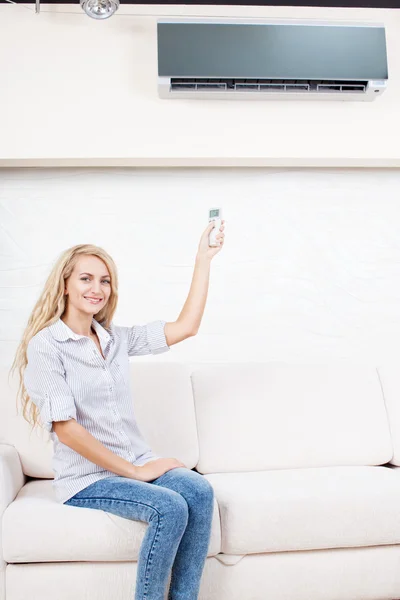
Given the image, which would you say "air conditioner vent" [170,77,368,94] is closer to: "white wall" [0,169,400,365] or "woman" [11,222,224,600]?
"white wall" [0,169,400,365]

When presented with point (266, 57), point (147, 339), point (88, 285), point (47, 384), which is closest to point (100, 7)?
point (266, 57)

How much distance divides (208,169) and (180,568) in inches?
75.7

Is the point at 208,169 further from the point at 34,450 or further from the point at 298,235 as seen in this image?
the point at 34,450

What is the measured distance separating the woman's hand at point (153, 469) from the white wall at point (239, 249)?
1.11m

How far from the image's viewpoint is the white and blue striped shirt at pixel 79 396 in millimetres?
2039

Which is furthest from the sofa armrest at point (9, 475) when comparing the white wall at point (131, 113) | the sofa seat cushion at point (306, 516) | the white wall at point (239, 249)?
the white wall at point (131, 113)

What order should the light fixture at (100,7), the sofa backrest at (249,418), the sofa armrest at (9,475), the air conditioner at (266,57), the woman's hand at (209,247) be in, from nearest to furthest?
the sofa armrest at (9,475)
the woman's hand at (209,247)
the sofa backrest at (249,418)
the light fixture at (100,7)
the air conditioner at (266,57)

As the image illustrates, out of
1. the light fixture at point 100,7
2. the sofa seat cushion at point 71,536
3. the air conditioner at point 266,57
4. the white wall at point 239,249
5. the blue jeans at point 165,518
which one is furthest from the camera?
the white wall at point 239,249

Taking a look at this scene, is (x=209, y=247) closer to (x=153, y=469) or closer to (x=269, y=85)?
(x=153, y=469)

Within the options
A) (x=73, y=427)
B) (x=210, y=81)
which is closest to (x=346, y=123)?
(x=210, y=81)

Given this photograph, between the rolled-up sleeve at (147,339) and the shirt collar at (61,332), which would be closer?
the shirt collar at (61,332)

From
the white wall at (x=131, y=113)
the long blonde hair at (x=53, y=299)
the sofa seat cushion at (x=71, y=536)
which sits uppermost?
the white wall at (x=131, y=113)

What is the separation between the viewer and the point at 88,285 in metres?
2.19

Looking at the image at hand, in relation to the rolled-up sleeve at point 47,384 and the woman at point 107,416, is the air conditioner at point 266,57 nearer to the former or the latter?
the woman at point 107,416
